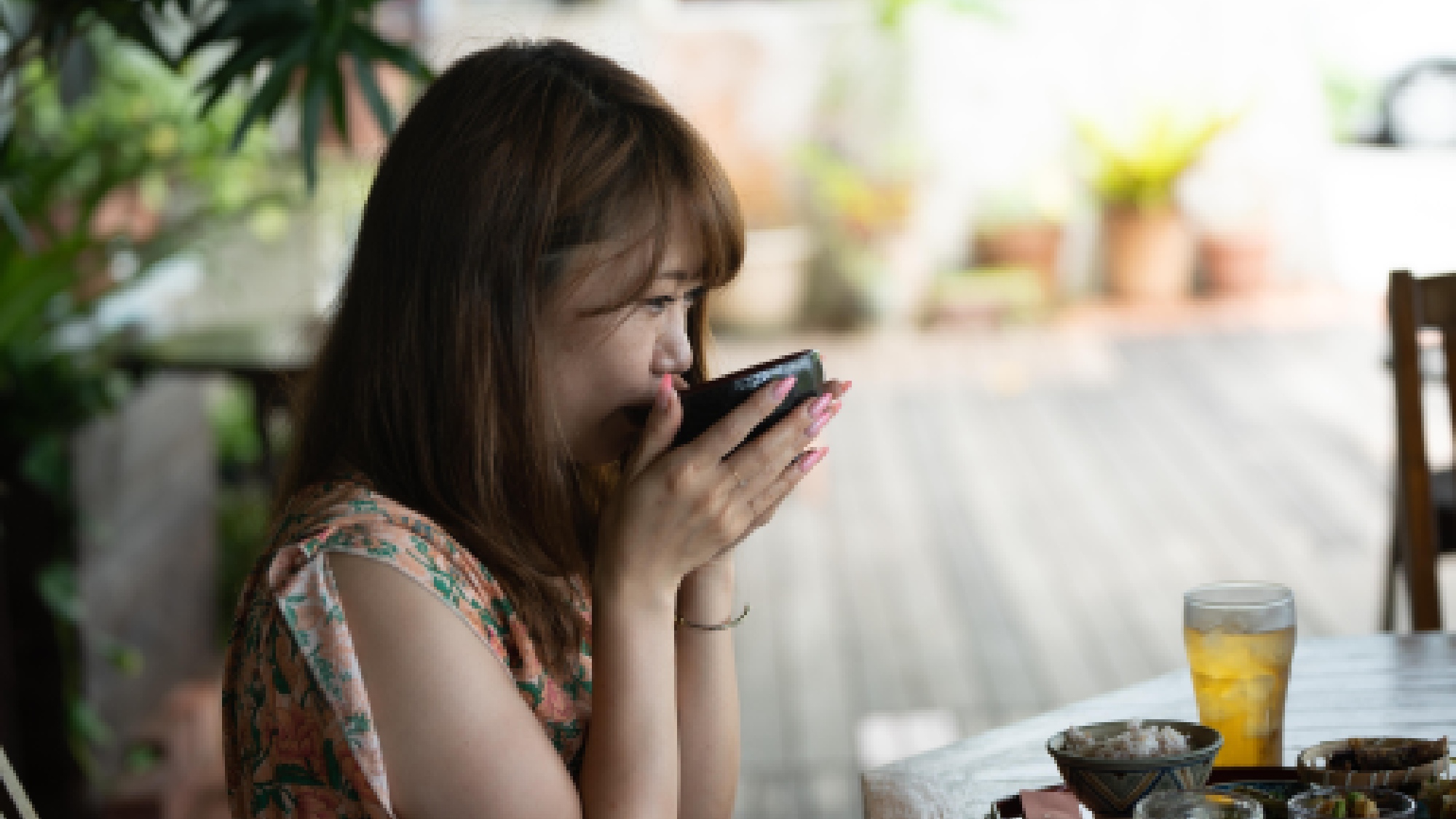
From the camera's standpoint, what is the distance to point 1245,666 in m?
1.12

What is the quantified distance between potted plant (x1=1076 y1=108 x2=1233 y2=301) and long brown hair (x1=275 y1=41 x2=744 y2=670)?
6896 millimetres

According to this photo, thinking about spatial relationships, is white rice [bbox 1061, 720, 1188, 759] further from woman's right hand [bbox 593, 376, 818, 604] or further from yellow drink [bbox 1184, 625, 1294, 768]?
woman's right hand [bbox 593, 376, 818, 604]

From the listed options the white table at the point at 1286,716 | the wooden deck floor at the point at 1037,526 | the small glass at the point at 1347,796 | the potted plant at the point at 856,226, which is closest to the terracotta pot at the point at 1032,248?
the potted plant at the point at 856,226

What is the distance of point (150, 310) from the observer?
15.6 feet


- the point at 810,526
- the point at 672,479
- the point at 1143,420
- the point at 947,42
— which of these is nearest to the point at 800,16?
the point at 947,42

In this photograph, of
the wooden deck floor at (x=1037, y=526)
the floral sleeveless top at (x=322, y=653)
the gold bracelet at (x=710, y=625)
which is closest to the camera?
the floral sleeveless top at (x=322, y=653)

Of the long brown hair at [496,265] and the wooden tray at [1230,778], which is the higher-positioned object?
the long brown hair at [496,265]

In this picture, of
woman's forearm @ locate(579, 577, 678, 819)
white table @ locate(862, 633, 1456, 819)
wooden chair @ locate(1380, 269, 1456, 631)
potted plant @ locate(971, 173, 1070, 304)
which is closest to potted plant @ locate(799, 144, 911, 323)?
potted plant @ locate(971, 173, 1070, 304)

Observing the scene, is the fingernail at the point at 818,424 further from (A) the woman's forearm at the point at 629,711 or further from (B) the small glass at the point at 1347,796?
(B) the small glass at the point at 1347,796

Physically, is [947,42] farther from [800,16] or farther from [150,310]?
[150,310]

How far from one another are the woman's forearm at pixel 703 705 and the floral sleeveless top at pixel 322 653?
17cm

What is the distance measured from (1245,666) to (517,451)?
558mm

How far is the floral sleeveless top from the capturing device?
99 cm

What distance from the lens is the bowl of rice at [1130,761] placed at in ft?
3.08
